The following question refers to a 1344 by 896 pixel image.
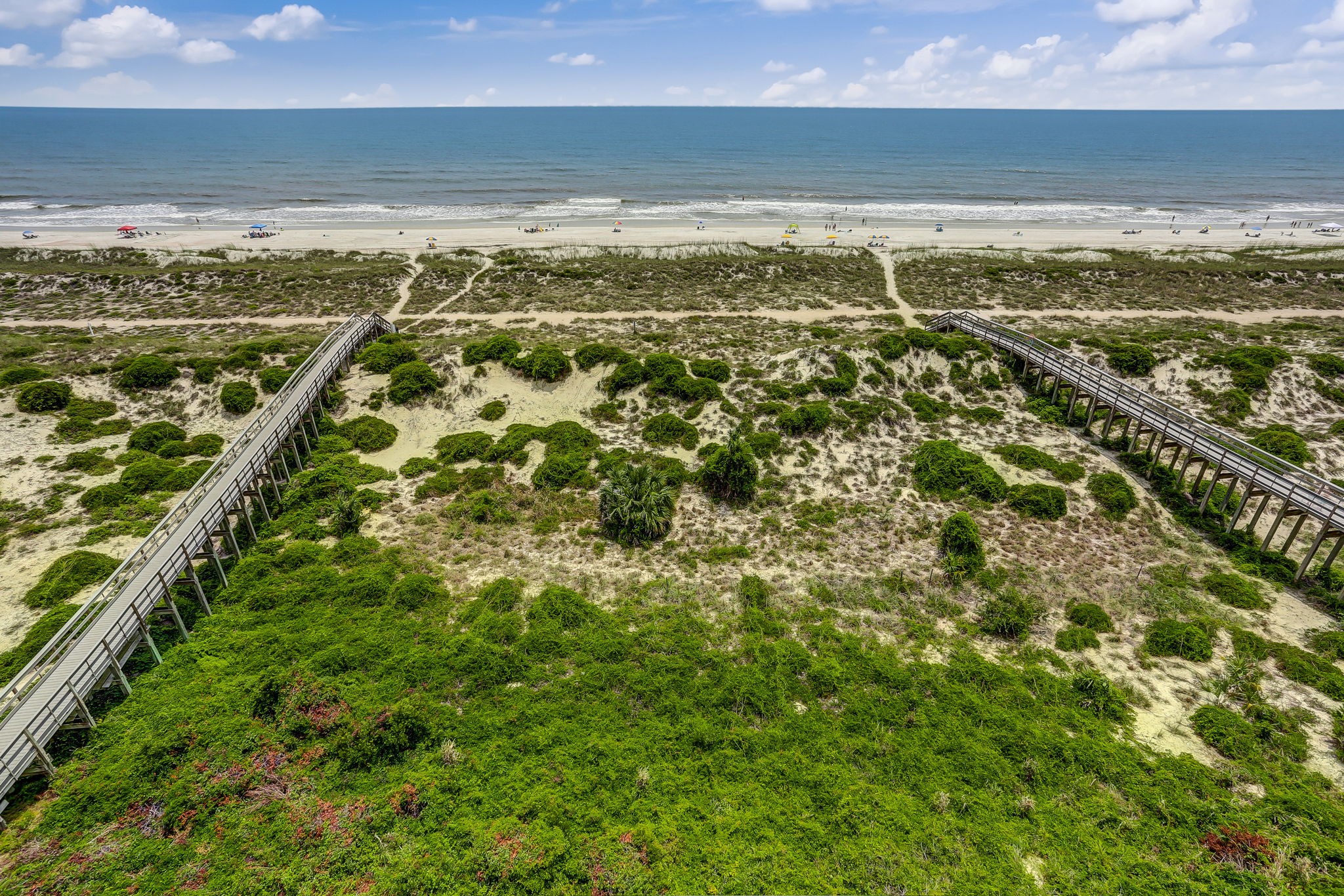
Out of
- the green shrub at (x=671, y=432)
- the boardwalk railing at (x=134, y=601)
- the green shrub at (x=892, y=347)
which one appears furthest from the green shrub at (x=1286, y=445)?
the boardwalk railing at (x=134, y=601)

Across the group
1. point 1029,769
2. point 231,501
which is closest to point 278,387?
point 231,501

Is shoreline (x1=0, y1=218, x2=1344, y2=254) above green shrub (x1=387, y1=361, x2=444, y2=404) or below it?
above

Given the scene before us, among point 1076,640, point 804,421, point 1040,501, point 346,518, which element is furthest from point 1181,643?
point 346,518

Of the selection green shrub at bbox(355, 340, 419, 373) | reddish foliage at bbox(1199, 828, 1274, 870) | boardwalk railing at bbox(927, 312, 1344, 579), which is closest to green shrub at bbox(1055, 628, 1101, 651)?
reddish foliage at bbox(1199, 828, 1274, 870)

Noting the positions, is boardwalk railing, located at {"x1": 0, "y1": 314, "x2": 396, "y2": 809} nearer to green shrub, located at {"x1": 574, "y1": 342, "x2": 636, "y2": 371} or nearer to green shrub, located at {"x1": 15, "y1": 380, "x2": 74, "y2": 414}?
green shrub, located at {"x1": 15, "y1": 380, "x2": 74, "y2": 414}

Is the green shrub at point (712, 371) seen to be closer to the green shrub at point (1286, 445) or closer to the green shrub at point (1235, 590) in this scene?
the green shrub at point (1235, 590)

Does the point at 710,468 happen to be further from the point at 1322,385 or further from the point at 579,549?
the point at 1322,385

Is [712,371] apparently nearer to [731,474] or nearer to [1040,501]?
[731,474]
